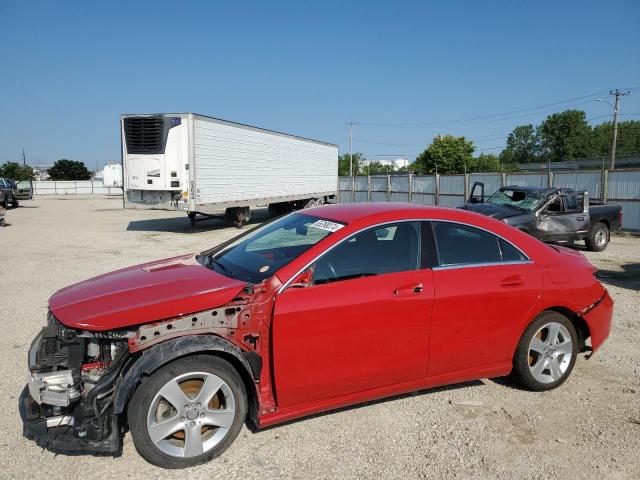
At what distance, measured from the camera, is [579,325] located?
167 inches

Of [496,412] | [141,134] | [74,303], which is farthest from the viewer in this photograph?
[141,134]

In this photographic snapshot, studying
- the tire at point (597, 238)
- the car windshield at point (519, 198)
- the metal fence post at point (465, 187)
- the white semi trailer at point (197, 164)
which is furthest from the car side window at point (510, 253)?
the metal fence post at point (465, 187)

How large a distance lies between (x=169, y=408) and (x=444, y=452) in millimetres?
1819

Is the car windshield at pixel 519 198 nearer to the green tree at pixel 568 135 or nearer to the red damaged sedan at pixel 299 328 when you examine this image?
the red damaged sedan at pixel 299 328

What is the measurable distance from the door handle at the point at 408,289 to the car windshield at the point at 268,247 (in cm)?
62

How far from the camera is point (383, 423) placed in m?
3.63

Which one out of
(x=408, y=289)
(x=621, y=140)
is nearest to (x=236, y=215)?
(x=408, y=289)

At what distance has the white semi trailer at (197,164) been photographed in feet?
51.4

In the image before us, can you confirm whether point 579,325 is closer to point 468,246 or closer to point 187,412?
point 468,246

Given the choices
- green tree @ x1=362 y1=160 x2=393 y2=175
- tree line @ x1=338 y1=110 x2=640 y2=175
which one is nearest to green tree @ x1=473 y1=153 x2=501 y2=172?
tree line @ x1=338 y1=110 x2=640 y2=175

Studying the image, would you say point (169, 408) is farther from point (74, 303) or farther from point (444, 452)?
point (444, 452)

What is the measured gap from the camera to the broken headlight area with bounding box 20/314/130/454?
9.40 feet

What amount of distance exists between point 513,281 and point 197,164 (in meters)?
13.5

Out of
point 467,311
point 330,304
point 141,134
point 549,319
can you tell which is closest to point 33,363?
point 330,304
